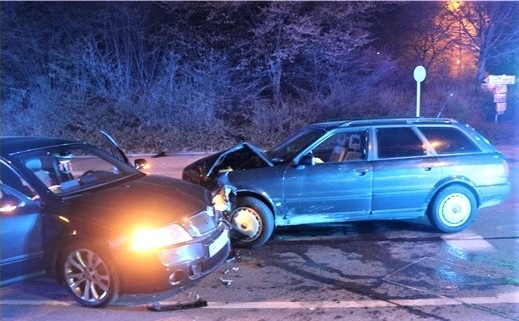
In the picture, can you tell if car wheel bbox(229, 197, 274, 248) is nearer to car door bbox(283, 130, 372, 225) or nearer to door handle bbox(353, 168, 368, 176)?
car door bbox(283, 130, 372, 225)

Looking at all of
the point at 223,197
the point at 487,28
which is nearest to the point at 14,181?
the point at 223,197

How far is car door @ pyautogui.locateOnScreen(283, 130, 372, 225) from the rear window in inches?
39.7

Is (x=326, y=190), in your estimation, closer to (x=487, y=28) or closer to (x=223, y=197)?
(x=223, y=197)

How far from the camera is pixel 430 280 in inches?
197

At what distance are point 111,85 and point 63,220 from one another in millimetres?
15528

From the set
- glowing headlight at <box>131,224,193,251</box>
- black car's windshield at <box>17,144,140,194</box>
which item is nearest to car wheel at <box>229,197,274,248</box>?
black car's windshield at <box>17,144,140,194</box>

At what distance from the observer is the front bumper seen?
435 cm

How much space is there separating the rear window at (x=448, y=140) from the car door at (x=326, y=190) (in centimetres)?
101

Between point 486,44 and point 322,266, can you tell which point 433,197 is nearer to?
point 322,266

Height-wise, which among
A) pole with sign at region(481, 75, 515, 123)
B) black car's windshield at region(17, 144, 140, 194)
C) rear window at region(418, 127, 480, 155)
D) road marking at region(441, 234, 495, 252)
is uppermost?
pole with sign at region(481, 75, 515, 123)

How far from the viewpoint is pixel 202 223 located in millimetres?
4801

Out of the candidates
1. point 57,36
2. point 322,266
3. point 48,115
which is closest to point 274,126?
point 48,115

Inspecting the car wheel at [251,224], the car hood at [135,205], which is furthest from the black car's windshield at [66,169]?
the car wheel at [251,224]

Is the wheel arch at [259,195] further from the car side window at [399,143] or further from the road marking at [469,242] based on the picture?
the road marking at [469,242]
